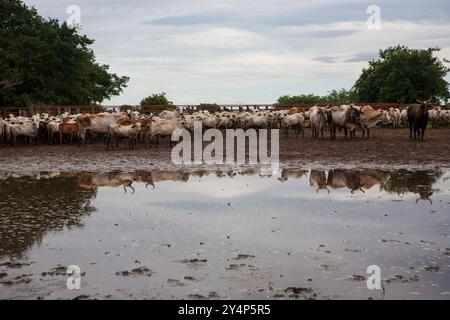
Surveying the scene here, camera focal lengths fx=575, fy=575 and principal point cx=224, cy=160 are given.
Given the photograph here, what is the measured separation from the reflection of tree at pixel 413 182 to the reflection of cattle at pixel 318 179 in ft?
4.74

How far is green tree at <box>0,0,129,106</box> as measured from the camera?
45656 mm

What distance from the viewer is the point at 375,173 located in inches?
630

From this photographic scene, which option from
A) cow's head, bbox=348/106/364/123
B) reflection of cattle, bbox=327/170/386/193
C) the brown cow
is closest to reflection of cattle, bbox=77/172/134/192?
reflection of cattle, bbox=327/170/386/193

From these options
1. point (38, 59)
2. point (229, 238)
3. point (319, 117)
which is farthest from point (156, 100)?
point (229, 238)

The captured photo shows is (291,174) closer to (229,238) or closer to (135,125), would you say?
(229,238)

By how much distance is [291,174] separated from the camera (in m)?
16.3

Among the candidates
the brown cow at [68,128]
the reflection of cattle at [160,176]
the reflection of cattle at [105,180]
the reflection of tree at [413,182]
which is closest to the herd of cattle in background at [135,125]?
the brown cow at [68,128]

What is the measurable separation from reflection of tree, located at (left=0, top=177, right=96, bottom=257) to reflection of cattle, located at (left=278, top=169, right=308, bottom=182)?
5142 mm

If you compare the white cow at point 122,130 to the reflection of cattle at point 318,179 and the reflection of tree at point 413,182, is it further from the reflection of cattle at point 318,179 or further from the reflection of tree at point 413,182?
the reflection of tree at point 413,182

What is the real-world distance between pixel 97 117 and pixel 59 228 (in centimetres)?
1829

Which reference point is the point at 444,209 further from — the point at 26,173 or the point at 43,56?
the point at 43,56

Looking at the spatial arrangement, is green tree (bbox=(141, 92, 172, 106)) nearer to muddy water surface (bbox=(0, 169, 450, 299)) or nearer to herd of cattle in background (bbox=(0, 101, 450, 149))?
herd of cattle in background (bbox=(0, 101, 450, 149))

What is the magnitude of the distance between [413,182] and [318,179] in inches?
93.4
